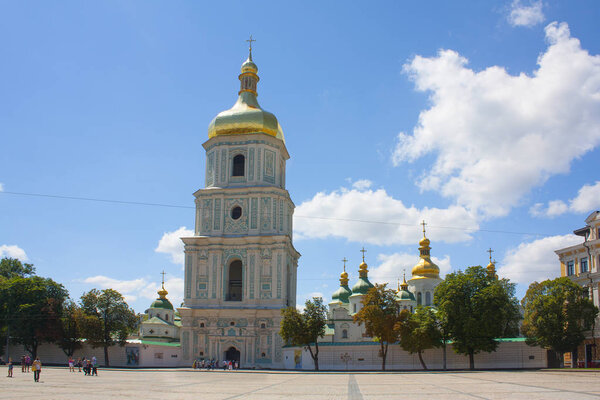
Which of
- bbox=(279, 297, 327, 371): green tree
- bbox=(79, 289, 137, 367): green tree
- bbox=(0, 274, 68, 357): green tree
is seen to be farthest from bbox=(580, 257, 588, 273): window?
bbox=(0, 274, 68, 357): green tree

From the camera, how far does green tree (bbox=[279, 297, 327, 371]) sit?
158 ft

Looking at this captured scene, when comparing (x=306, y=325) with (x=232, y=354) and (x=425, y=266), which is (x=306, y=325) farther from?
(x=425, y=266)

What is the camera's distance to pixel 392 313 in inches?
1881

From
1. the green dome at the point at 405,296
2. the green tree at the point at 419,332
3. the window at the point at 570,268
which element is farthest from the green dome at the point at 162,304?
the window at the point at 570,268

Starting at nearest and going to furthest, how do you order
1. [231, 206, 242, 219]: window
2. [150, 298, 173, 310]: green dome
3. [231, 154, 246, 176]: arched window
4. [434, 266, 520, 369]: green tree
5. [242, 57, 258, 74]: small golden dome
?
1. [434, 266, 520, 369]: green tree
2. [231, 206, 242, 219]: window
3. [231, 154, 246, 176]: arched window
4. [242, 57, 258, 74]: small golden dome
5. [150, 298, 173, 310]: green dome

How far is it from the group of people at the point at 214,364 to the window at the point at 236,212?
1301 cm

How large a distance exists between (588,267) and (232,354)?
29714 mm

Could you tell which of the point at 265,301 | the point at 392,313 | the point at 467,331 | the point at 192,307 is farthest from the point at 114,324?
the point at 467,331

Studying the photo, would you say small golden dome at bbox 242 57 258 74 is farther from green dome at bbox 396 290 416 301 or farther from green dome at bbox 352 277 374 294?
green dome at bbox 396 290 416 301

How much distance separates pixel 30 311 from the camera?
5506cm

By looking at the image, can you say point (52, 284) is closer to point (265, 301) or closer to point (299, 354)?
point (265, 301)

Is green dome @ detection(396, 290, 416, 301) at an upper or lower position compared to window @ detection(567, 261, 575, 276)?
lower

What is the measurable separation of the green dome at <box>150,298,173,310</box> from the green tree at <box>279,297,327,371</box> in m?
30.2

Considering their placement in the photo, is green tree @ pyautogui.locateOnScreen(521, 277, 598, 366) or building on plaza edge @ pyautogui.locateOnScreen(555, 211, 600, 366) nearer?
green tree @ pyautogui.locateOnScreen(521, 277, 598, 366)
